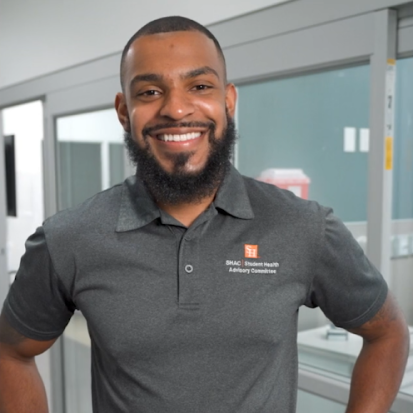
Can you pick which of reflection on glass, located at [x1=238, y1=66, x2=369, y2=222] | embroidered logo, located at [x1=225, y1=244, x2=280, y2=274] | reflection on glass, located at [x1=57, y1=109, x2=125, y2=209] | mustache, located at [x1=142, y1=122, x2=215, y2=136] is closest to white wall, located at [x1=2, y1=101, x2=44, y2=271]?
reflection on glass, located at [x1=57, y1=109, x2=125, y2=209]

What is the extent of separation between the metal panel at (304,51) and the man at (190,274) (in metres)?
0.50

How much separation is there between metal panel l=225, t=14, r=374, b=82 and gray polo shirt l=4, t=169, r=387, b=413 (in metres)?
0.57

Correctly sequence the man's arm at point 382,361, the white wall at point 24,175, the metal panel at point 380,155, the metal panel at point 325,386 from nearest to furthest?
the man's arm at point 382,361
the metal panel at point 380,155
the metal panel at point 325,386
the white wall at point 24,175

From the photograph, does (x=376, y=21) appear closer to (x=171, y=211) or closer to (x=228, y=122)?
(x=228, y=122)

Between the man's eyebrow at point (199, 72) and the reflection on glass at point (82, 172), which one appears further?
the reflection on glass at point (82, 172)

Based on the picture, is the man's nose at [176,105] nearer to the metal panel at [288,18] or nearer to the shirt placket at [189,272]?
the shirt placket at [189,272]

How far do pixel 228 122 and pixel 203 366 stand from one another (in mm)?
520

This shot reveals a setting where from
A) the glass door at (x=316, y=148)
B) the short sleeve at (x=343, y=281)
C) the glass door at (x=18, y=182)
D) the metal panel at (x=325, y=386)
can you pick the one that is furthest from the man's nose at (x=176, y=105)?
the glass door at (x=18, y=182)

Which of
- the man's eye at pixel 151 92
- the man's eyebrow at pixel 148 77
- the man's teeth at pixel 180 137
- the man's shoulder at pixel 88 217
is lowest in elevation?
the man's shoulder at pixel 88 217

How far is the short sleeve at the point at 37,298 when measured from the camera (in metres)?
1.11

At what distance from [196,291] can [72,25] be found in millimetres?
1904

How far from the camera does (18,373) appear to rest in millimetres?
1214

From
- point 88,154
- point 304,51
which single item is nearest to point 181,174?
point 304,51

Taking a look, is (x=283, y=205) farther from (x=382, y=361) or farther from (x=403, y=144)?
(x=403, y=144)
